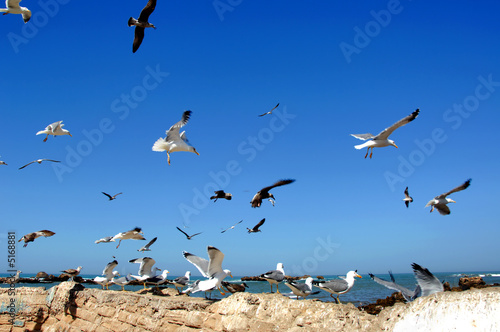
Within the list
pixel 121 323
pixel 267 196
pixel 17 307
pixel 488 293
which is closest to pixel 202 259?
pixel 121 323

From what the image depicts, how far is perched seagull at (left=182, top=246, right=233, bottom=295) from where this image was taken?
22.1 ft

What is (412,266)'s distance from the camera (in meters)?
4.95

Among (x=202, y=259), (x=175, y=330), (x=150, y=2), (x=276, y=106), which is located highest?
(x=150, y=2)

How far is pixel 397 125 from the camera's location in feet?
29.8

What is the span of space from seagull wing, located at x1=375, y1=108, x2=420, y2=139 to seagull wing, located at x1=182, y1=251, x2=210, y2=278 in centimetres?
530

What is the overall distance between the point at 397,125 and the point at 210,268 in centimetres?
553

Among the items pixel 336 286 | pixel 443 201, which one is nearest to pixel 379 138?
pixel 443 201

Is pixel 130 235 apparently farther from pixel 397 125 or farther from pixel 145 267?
pixel 397 125

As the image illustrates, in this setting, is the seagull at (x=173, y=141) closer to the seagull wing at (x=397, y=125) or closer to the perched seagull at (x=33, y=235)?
the perched seagull at (x=33, y=235)

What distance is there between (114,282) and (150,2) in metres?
7.61

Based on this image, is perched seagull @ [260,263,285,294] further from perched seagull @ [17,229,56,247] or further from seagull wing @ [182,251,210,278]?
perched seagull @ [17,229,56,247]

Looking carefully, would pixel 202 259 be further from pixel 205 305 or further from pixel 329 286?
pixel 329 286

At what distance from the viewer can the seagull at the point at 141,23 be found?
874cm

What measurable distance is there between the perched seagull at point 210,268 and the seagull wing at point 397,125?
5.05 metres
